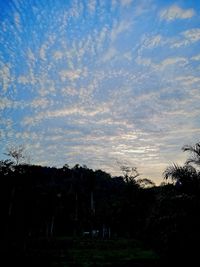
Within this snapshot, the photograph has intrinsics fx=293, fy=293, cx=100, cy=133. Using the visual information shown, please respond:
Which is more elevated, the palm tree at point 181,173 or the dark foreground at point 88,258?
the palm tree at point 181,173

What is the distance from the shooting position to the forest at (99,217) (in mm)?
19141

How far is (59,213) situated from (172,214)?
2482 inches

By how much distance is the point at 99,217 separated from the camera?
78375 millimetres

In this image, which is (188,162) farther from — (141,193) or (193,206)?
(141,193)

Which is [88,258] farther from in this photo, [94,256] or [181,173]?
[181,173]

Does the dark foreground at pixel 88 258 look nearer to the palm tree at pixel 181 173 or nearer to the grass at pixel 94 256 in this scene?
the grass at pixel 94 256

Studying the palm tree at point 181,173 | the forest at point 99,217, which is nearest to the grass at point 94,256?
the forest at point 99,217

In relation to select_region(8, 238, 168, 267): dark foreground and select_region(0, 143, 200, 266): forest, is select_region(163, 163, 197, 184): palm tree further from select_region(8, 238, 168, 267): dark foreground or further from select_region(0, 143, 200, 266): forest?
select_region(8, 238, 168, 267): dark foreground

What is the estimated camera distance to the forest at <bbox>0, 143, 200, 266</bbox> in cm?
1914

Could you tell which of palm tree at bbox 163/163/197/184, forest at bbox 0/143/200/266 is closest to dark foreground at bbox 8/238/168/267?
forest at bbox 0/143/200/266

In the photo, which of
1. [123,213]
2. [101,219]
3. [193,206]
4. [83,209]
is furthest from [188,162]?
[83,209]

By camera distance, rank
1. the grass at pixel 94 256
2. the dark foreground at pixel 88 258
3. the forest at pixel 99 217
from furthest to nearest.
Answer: the grass at pixel 94 256 < the dark foreground at pixel 88 258 < the forest at pixel 99 217

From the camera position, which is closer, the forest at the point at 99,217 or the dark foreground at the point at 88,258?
the forest at the point at 99,217

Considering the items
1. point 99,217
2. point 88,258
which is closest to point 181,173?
point 88,258
